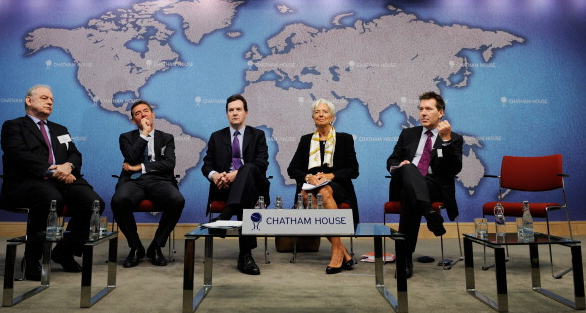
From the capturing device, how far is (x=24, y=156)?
3074 mm

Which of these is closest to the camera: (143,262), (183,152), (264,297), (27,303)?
(27,303)

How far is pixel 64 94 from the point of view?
482cm

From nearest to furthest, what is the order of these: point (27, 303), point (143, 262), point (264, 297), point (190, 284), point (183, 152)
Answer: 1. point (190, 284)
2. point (27, 303)
3. point (264, 297)
4. point (143, 262)
5. point (183, 152)

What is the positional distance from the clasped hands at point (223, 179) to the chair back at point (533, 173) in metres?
2.41

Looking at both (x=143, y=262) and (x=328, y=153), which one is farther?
(x=328, y=153)

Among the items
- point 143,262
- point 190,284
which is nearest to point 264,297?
point 190,284

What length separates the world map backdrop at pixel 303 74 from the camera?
4832mm

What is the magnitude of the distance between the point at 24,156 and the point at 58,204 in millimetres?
449

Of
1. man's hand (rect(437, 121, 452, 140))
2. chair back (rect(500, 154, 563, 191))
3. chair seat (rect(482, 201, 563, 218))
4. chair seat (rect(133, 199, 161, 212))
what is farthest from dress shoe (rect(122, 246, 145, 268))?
chair back (rect(500, 154, 563, 191))

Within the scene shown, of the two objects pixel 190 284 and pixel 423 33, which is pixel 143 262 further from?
pixel 423 33

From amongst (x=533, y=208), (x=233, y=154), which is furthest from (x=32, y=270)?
(x=533, y=208)

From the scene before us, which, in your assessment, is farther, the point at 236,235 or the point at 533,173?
the point at 533,173

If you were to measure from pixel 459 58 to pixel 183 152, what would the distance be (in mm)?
3380

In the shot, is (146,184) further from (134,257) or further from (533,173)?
(533,173)
